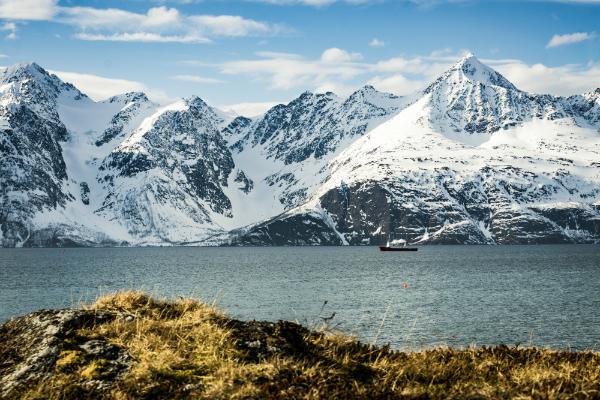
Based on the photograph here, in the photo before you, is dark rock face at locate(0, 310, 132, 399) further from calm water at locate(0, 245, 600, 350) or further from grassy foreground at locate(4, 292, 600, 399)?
calm water at locate(0, 245, 600, 350)

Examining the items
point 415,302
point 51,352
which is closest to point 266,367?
point 51,352

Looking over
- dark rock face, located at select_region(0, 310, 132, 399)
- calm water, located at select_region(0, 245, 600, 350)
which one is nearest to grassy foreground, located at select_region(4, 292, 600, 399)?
dark rock face, located at select_region(0, 310, 132, 399)

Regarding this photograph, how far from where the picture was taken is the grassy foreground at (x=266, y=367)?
8.89 meters

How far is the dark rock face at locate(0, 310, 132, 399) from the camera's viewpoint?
30.6ft

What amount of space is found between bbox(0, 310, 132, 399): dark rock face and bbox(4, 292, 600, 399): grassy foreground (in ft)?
0.11

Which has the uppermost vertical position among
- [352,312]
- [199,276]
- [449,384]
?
[449,384]

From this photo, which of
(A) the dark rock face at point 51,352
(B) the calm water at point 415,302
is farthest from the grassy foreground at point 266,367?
(B) the calm water at point 415,302

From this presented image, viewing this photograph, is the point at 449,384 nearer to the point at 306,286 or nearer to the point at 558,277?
the point at 306,286

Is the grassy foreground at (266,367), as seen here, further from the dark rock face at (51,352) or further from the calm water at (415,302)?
the calm water at (415,302)

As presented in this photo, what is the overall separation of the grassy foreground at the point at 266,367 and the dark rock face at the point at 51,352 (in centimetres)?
3

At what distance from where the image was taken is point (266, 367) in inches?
364

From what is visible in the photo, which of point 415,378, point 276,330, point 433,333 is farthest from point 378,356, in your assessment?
point 433,333

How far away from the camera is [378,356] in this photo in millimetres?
10773

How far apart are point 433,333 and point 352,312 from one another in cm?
1927
